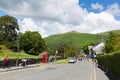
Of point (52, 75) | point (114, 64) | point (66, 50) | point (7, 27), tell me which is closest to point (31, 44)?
point (7, 27)

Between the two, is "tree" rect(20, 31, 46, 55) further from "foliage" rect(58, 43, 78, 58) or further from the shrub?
the shrub

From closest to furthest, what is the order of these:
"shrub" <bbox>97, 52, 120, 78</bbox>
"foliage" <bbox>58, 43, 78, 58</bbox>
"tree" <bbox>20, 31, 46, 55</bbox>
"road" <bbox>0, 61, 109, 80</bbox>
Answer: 1. "shrub" <bbox>97, 52, 120, 78</bbox>
2. "road" <bbox>0, 61, 109, 80</bbox>
3. "tree" <bbox>20, 31, 46, 55</bbox>
4. "foliage" <bbox>58, 43, 78, 58</bbox>

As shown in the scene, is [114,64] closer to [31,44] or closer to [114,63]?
[114,63]

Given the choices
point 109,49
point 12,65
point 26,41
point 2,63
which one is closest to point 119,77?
point 2,63

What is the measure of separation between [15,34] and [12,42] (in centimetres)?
491

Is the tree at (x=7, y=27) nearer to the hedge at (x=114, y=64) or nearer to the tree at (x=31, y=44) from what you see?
the tree at (x=31, y=44)

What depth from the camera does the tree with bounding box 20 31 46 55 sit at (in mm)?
148837

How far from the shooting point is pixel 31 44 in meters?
149

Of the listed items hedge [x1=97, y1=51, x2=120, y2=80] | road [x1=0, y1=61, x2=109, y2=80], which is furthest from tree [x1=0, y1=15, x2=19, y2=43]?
hedge [x1=97, y1=51, x2=120, y2=80]

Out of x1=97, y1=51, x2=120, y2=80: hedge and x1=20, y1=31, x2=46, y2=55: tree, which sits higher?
x1=20, y1=31, x2=46, y2=55: tree

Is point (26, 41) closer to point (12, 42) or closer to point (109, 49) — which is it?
point (12, 42)

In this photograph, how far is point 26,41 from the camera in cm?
15000

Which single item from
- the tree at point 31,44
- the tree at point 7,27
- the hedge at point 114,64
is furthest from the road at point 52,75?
the tree at point 31,44

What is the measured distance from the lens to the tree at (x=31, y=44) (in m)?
149
